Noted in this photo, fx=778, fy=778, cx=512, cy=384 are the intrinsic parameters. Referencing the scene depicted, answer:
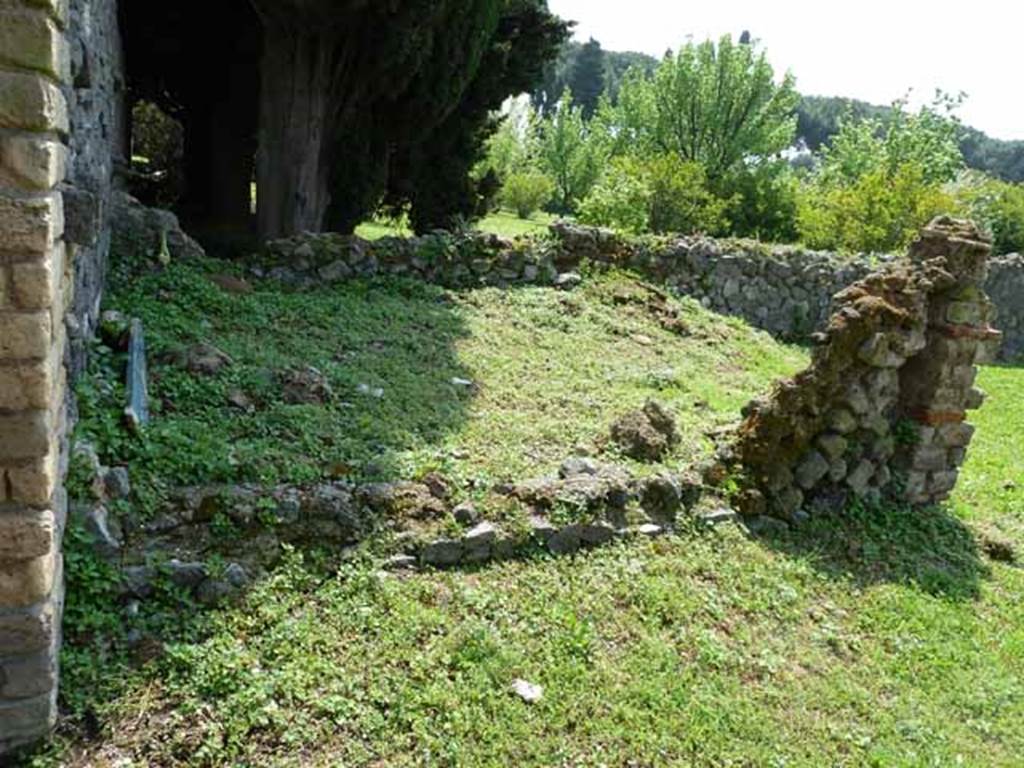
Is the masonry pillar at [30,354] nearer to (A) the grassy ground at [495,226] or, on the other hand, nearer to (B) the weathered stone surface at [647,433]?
(B) the weathered stone surface at [647,433]

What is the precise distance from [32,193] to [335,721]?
185 cm

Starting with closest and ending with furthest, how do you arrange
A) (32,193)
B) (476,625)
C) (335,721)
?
(32,193)
(335,721)
(476,625)

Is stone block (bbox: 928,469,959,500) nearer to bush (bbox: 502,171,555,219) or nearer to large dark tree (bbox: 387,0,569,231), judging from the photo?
large dark tree (bbox: 387,0,569,231)

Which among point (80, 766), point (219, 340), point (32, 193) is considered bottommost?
point (80, 766)

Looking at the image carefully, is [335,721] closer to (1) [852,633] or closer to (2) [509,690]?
(2) [509,690]

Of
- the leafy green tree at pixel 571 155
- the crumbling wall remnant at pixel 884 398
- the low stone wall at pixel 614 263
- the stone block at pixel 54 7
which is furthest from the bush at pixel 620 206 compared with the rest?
the leafy green tree at pixel 571 155

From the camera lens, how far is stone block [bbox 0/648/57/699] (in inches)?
88.8

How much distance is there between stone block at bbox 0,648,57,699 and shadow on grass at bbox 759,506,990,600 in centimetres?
Result: 336

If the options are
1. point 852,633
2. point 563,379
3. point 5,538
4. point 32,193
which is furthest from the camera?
point 563,379

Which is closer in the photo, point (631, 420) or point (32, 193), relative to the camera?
point (32, 193)

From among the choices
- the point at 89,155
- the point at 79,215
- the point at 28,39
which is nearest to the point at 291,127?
the point at 89,155

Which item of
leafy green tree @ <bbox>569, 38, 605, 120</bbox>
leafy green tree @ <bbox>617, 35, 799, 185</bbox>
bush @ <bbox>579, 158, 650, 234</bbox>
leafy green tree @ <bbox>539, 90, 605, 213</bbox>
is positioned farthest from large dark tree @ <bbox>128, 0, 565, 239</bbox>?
leafy green tree @ <bbox>569, 38, 605, 120</bbox>

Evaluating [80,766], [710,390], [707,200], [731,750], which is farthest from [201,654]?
[707,200]

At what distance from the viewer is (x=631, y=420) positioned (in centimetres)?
477
